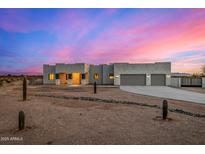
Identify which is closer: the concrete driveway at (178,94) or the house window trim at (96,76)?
the concrete driveway at (178,94)

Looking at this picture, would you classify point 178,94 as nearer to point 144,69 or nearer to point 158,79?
point 158,79

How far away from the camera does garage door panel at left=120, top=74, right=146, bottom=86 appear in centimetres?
2722

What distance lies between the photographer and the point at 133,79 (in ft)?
90.3

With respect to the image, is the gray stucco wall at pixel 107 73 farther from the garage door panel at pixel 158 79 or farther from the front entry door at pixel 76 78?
the garage door panel at pixel 158 79

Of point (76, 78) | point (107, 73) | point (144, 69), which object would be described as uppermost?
point (144, 69)

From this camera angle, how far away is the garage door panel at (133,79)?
2722 cm

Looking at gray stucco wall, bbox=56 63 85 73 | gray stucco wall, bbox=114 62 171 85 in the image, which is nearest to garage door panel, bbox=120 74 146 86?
gray stucco wall, bbox=114 62 171 85

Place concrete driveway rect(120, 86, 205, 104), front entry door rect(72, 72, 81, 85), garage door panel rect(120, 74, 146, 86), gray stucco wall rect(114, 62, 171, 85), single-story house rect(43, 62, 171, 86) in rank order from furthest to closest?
front entry door rect(72, 72, 81, 85) < garage door panel rect(120, 74, 146, 86) < single-story house rect(43, 62, 171, 86) < gray stucco wall rect(114, 62, 171, 85) < concrete driveway rect(120, 86, 205, 104)

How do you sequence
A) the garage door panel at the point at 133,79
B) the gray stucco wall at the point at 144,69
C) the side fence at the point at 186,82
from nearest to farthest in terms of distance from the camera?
1. the side fence at the point at 186,82
2. the gray stucco wall at the point at 144,69
3. the garage door panel at the point at 133,79

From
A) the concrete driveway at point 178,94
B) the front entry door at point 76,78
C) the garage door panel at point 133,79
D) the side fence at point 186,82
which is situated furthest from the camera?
the front entry door at point 76,78

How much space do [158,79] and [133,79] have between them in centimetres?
449

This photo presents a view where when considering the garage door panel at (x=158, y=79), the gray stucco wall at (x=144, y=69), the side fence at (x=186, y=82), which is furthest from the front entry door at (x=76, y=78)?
the side fence at (x=186, y=82)

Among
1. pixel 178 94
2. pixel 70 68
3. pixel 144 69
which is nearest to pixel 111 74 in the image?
pixel 144 69

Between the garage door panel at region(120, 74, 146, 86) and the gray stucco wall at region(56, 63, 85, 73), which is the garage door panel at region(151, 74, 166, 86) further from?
the gray stucco wall at region(56, 63, 85, 73)
